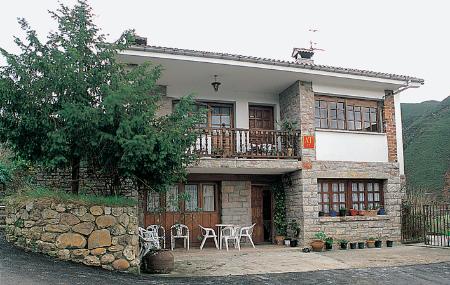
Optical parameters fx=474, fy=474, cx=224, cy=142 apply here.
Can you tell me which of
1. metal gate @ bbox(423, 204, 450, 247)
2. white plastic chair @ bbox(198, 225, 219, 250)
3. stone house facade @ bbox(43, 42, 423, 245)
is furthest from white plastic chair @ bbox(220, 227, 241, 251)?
metal gate @ bbox(423, 204, 450, 247)

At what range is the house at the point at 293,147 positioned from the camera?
12.7m

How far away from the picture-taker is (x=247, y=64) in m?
12.1

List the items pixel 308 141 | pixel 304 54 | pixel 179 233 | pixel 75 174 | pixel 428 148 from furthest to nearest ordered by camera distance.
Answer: pixel 428 148, pixel 304 54, pixel 308 141, pixel 179 233, pixel 75 174

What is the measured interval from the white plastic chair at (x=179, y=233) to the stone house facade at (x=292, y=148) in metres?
0.28

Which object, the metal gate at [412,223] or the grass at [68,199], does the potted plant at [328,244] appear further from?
the grass at [68,199]

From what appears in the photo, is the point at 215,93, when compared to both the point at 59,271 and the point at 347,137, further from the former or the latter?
the point at 59,271

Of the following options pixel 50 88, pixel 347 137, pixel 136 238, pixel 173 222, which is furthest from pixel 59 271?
pixel 347 137

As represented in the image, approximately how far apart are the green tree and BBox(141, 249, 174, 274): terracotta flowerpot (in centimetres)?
151

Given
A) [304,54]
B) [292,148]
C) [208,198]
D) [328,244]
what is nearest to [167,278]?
[208,198]

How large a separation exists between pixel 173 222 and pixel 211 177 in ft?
5.50

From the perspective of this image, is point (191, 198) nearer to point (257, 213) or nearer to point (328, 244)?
point (257, 213)

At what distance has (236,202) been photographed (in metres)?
13.9

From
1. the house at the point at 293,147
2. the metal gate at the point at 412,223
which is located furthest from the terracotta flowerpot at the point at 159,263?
the metal gate at the point at 412,223

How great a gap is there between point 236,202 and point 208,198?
833 mm
